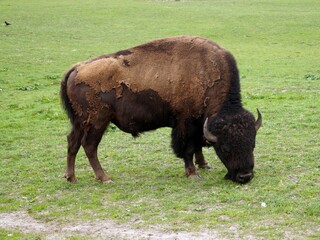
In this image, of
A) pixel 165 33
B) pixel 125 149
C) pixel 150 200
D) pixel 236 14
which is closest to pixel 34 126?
pixel 125 149

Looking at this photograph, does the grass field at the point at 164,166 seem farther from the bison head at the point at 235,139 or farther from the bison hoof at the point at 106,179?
the bison head at the point at 235,139

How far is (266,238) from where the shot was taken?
6.39 metres

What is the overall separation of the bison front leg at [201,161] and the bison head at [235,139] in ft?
2.68

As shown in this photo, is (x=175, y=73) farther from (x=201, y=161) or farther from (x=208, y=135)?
(x=201, y=161)

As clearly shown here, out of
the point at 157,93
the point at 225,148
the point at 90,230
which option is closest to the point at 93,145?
the point at 157,93

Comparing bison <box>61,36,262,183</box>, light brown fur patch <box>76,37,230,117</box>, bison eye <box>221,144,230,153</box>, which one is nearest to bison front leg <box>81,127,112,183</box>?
bison <box>61,36,262,183</box>

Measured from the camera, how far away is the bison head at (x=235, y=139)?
332 inches

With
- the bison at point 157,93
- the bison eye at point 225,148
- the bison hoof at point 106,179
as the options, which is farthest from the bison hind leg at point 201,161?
the bison hoof at point 106,179

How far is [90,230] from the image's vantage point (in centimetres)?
703

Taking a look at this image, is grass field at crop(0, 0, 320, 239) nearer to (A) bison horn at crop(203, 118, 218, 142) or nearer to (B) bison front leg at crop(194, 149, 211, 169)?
(B) bison front leg at crop(194, 149, 211, 169)

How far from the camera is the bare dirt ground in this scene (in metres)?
6.65

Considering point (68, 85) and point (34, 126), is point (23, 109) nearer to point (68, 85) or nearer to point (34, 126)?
point (34, 126)

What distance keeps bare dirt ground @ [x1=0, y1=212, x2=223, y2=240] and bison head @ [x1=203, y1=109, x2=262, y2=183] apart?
6.38 ft

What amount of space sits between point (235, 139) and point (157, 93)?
151cm
